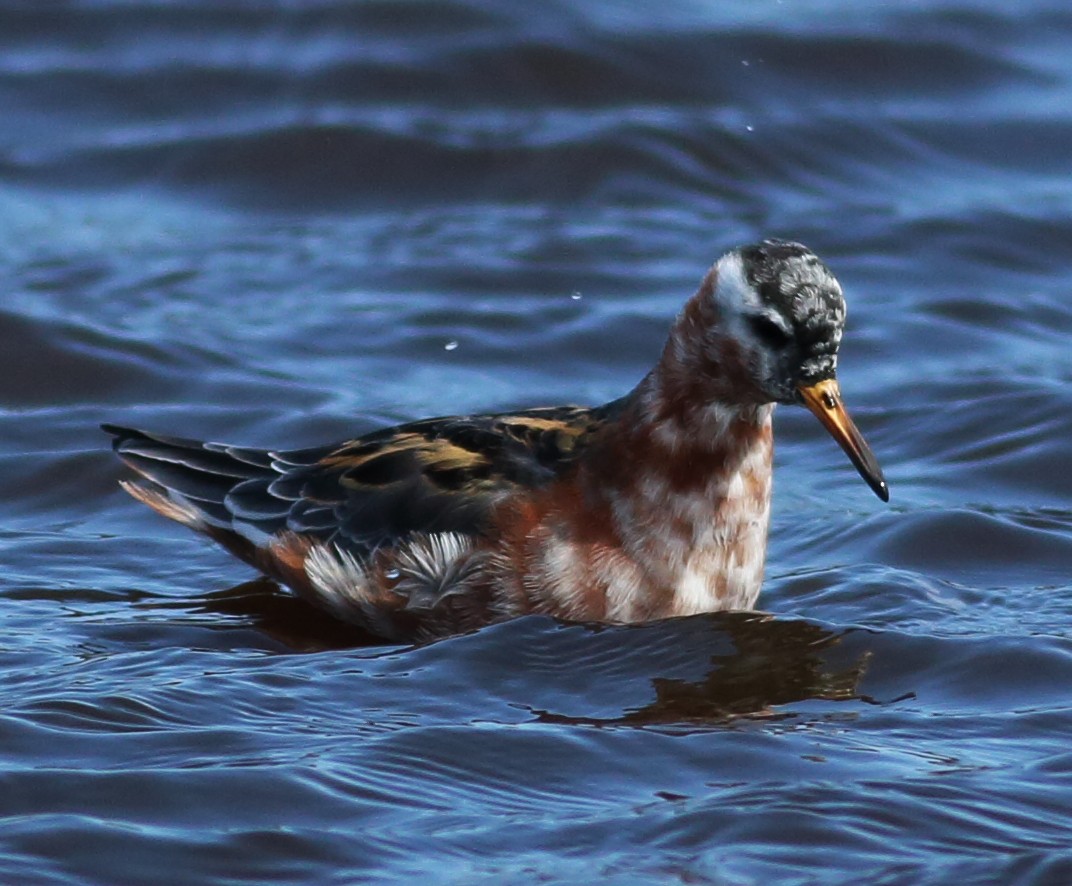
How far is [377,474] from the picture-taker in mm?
8500

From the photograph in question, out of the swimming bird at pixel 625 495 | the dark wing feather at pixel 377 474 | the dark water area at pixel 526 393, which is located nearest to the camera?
the dark water area at pixel 526 393

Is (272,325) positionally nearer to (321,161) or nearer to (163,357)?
(163,357)

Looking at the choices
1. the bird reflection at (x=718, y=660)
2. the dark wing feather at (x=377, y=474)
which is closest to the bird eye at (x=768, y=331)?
the dark wing feather at (x=377, y=474)

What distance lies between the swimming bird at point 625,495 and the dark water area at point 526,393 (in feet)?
0.63

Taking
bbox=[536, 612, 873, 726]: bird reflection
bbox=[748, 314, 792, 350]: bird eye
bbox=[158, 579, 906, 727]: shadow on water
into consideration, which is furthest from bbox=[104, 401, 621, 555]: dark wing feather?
bbox=[536, 612, 873, 726]: bird reflection

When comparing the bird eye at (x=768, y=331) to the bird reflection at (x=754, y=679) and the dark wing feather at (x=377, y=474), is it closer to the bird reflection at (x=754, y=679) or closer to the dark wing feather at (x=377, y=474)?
the dark wing feather at (x=377, y=474)

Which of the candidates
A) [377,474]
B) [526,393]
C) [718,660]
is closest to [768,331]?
[718,660]

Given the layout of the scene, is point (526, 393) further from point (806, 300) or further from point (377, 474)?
point (806, 300)

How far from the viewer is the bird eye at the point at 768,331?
297 inches

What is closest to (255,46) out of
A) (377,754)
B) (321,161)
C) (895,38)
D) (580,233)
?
(321,161)

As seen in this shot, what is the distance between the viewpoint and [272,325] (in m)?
12.1

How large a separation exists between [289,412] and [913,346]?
3.54 metres

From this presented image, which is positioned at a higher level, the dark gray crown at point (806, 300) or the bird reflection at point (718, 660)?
the dark gray crown at point (806, 300)

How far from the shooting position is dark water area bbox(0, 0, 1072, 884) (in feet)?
20.7
